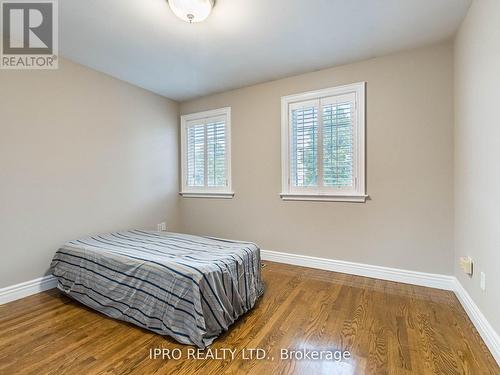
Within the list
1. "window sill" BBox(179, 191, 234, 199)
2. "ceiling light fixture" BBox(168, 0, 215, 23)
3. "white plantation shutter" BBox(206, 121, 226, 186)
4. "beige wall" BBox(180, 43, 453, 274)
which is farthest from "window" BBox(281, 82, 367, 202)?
"ceiling light fixture" BBox(168, 0, 215, 23)

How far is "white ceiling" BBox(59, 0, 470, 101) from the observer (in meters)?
2.00

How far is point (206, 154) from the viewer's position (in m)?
3.98

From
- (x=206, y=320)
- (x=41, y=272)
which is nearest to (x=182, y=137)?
(x=41, y=272)

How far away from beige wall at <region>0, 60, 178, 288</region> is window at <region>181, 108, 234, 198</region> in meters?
0.46

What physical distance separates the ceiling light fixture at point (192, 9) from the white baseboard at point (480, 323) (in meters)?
3.00

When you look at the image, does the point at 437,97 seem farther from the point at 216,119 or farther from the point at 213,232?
the point at 213,232

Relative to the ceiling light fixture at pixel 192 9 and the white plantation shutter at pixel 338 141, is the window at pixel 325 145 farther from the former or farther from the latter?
the ceiling light fixture at pixel 192 9

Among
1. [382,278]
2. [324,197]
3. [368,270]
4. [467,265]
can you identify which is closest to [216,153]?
[324,197]

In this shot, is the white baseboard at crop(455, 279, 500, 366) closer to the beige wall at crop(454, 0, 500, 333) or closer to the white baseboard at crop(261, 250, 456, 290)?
the beige wall at crop(454, 0, 500, 333)

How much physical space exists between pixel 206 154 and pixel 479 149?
3.21 metres

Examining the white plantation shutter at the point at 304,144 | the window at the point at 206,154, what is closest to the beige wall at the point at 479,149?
the white plantation shutter at the point at 304,144

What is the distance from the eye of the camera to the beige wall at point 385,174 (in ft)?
8.21

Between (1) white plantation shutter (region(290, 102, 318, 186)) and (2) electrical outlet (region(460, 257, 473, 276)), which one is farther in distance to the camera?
(1) white plantation shutter (region(290, 102, 318, 186))

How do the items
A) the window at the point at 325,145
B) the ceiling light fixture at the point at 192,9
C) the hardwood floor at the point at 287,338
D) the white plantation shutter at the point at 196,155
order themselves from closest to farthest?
the hardwood floor at the point at 287,338, the ceiling light fixture at the point at 192,9, the window at the point at 325,145, the white plantation shutter at the point at 196,155
